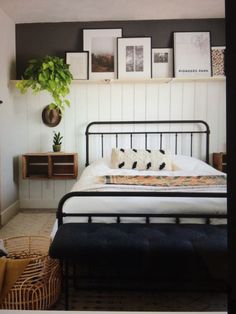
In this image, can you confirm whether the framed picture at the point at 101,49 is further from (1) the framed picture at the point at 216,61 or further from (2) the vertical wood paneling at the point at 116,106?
(1) the framed picture at the point at 216,61

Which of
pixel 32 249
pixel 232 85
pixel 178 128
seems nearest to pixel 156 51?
pixel 178 128

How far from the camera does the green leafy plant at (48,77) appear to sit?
10.8ft

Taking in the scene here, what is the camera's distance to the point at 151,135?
377 cm

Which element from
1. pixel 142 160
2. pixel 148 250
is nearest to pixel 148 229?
pixel 148 250

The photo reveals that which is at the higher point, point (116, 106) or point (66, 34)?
point (66, 34)

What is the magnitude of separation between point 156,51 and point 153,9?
18.6 inches

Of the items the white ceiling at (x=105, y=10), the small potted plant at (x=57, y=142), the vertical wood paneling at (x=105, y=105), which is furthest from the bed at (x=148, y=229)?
the white ceiling at (x=105, y=10)

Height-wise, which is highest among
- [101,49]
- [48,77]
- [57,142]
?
[101,49]

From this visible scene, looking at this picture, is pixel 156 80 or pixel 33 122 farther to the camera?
pixel 33 122

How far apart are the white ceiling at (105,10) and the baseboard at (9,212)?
7.15 feet

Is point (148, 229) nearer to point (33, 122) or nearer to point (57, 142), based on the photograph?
point (57, 142)

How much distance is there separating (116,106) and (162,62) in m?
0.76

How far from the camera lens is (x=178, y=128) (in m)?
3.75

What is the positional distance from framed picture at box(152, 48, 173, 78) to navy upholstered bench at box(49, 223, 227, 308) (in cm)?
244
